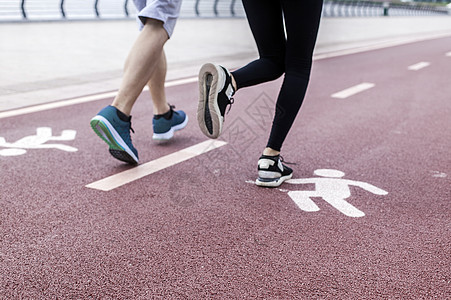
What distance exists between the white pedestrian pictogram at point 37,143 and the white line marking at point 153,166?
25.7 inches

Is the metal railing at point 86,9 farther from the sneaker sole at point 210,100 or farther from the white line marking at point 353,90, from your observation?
the sneaker sole at point 210,100

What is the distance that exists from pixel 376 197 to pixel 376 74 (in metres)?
6.29

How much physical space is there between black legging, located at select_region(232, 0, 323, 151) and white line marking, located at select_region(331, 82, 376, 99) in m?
3.62

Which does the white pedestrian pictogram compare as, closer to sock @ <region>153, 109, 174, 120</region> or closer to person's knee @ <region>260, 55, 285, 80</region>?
sock @ <region>153, 109, 174, 120</region>

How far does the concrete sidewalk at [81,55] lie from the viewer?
20.7 feet

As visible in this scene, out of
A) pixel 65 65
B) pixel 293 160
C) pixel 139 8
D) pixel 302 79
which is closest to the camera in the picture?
pixel 302 79

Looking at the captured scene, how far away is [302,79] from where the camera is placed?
10.2ft

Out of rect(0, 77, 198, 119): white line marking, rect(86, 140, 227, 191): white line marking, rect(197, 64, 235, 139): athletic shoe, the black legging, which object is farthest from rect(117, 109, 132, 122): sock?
rect(0, 77, 198, 119): white line marking

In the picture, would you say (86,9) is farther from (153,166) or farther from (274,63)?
(274,63)

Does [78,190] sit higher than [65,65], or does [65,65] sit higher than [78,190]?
[78,190]

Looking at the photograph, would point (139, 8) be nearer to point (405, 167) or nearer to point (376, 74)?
point (405, 167)

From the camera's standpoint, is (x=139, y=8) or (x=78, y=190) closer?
(x=78, y=190)

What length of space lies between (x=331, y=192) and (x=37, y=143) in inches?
83.0

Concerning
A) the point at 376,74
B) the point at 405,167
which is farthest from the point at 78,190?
the point at 376,74
